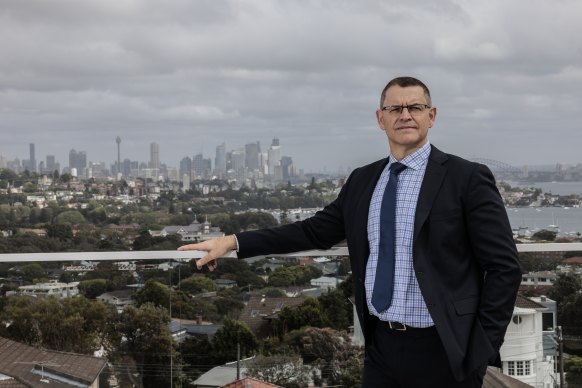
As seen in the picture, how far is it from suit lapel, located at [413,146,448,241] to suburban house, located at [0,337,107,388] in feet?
6.20

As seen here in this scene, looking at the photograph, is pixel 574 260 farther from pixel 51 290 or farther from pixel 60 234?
pixel 60 234

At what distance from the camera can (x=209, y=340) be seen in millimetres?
3625

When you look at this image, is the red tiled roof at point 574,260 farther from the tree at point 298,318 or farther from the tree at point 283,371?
the tree at point 283,371

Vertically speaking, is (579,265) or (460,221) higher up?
(460,221)

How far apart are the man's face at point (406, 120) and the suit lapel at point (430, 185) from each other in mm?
67

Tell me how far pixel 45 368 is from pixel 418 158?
1989 millimetres

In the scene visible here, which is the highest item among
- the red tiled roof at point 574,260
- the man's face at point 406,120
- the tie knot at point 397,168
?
the man's face at point 406,120

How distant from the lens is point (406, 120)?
2203 millimetres

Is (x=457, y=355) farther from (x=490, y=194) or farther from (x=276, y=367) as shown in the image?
(x=276, y=367)

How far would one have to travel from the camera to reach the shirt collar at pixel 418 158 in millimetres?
2223

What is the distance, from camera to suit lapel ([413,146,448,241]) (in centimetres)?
210

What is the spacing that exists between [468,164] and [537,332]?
4.84 ft

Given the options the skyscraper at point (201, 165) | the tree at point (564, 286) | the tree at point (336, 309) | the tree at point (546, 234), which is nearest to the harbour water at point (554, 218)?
the tree at point (546, 234)

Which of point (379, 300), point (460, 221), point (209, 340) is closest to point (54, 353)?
point (209, 340)
